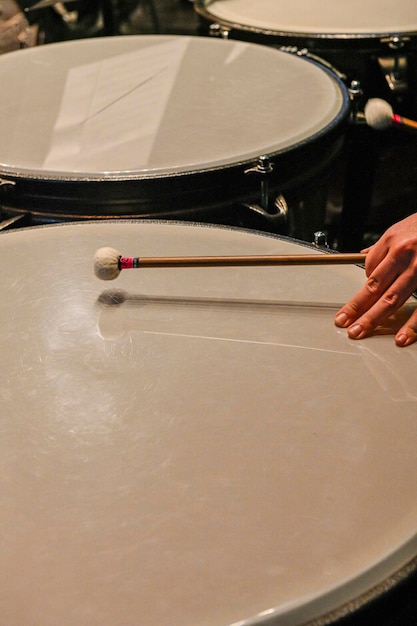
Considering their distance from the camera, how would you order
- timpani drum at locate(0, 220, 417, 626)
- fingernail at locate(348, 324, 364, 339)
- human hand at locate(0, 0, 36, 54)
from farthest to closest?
human hand at locate(0, 0, 36, 54)
fingernail at locate(348, 324, 364, 339)
timpani drum at locate(0, 220, 417, 626)

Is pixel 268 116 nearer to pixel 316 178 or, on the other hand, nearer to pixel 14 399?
pixel 316 178

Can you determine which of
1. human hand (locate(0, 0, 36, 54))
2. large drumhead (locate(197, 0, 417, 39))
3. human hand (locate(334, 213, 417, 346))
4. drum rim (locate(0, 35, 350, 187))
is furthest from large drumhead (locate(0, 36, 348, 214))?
human hand (locate(0, 0, 36, 54))

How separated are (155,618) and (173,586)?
25 millimetres

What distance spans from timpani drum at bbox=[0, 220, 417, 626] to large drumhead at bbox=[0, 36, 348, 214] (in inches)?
5.8

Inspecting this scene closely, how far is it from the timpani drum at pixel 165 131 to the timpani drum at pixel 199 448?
14cm

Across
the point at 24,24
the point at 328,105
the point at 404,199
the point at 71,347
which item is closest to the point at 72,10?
the point at 24,24

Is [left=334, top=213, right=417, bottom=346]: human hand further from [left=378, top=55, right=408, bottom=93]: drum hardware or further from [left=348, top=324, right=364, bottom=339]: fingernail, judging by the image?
[left=378, top=55, right=408, bottom=93]: drum hardware

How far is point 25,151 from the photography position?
104 cm

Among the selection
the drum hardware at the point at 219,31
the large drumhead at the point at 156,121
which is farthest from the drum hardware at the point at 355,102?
the drum hardware at the point at 219,31

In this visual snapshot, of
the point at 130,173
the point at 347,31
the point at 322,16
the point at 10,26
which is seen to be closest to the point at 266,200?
the point at 130,173

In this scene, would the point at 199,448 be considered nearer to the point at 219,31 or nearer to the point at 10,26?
the point at 219,31

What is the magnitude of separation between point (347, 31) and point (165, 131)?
2.01ft

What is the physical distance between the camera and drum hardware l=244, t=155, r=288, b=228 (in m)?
0.98

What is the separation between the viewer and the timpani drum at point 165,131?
3.19 feet
